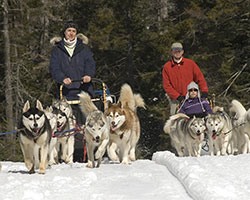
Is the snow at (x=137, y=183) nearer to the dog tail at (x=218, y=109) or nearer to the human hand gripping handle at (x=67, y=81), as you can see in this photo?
the human hand gripping handle at (x=67, y=81)

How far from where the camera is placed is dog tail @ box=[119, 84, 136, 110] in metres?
7.97

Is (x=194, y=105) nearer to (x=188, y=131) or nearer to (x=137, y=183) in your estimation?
(x=188, y=131)

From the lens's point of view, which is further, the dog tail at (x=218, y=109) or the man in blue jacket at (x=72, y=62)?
the dog tail at (x=218, y=109)

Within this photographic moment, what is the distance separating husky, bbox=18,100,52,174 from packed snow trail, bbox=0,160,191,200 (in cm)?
29

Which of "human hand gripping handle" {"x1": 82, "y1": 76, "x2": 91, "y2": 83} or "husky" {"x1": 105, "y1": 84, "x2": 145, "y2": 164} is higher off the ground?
"human hand gripping handle" {"x1": 82, "y1": 76, "x2": 91, "y2": 83}

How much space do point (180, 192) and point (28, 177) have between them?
168 centimetres

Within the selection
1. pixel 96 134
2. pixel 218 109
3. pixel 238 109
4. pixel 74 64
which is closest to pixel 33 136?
pixel 96 134

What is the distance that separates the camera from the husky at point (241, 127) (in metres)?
8.50

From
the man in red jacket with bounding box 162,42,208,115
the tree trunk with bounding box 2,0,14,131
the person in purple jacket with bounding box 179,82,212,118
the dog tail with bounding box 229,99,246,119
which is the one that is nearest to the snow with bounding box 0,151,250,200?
the person in purple jacket with bounding box 179,82,212,118

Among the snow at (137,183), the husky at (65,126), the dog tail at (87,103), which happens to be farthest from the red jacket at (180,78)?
the snow at (137,183)

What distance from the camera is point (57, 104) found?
7.70 meters

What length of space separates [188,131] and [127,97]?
42.9 inches

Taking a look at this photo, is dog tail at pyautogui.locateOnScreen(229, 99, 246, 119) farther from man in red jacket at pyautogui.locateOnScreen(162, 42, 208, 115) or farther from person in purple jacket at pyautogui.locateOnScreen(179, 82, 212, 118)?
man in red jacket at pyautogui.locateOnScreen(162, 42, 208, 115)

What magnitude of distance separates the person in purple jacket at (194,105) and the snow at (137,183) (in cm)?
227
